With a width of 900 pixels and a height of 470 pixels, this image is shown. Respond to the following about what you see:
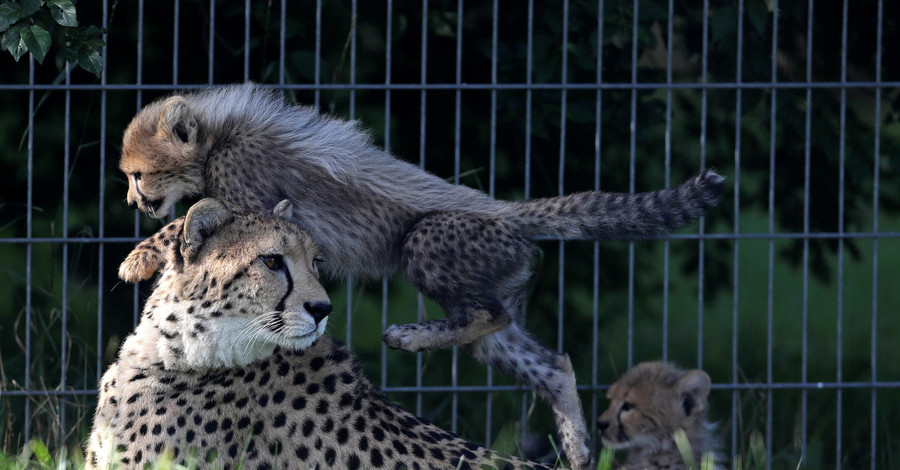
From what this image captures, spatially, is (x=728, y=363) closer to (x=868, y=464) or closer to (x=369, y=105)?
(x=868, y=464)

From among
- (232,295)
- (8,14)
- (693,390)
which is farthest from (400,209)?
(8,14)

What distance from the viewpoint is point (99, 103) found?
17.5 ft

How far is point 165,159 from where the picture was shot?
13.6 ft

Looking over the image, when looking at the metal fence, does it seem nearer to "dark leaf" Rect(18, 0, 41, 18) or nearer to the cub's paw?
the cub's paw

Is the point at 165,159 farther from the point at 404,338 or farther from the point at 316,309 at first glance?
the point at 316,309

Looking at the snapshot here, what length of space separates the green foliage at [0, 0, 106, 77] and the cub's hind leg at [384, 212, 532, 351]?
1217mm

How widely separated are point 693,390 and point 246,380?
1.94 meters

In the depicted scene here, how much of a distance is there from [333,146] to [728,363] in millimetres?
3205

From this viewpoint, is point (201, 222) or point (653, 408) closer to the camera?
point (201, 222)

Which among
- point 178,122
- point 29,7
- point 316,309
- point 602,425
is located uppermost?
point 29,7

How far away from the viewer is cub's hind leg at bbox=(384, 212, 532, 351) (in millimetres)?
3953

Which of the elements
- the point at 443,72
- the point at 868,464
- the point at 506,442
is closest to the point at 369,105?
the point at 443,72

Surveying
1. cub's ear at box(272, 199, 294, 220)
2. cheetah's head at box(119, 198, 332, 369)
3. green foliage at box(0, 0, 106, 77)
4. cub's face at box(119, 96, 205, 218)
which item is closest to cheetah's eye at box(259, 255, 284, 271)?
cheetah's head at box(119, 198, 332, 369)

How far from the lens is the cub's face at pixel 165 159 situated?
4148 mm
